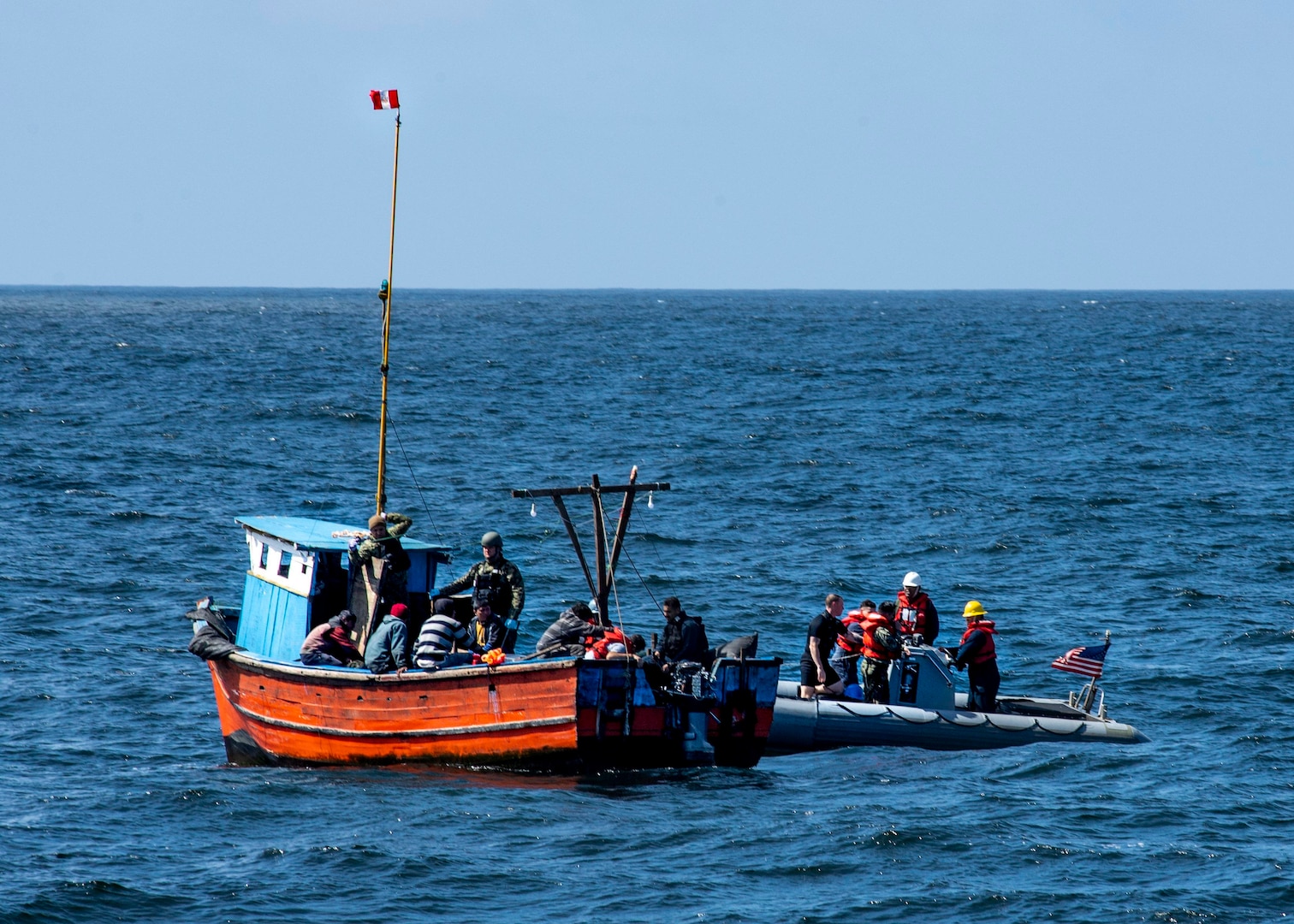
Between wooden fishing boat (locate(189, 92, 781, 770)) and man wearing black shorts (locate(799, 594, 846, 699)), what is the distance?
2.44m

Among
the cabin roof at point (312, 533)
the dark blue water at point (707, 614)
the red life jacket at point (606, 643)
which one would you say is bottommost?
the dark blue water at point (707, 614)

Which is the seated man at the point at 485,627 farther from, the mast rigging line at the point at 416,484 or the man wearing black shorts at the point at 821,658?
the mast rigging line at the point at 416,484

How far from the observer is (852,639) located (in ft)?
76.1

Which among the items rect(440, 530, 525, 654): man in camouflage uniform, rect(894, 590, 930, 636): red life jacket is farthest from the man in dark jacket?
rect(894, 590, 930, 636): red life jacket

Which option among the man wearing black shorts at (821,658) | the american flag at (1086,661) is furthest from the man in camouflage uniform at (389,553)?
the american flag at (1086,661)

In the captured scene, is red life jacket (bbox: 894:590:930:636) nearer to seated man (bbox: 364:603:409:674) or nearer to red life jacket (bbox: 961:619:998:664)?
red life jacket (bbox: 961:619:998:664)

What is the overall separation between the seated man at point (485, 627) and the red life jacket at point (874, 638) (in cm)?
550

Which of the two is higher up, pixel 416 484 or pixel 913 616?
pixel 913 616

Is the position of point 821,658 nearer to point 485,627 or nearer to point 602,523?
point 602,523

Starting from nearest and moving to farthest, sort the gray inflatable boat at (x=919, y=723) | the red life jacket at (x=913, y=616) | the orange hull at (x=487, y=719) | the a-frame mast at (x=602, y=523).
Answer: the orange hull at (x=487, y=719) < the a-frame mast at (x=602, y=523) < the gray inflatable boat at (x=919, y=723) < the red life jacket at (x=913, y=616)

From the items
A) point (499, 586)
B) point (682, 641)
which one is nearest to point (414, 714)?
point (499, 586)

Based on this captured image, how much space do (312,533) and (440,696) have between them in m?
3.82

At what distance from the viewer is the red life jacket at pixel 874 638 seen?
2277 cm

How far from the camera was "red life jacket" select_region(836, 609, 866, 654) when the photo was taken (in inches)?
909
